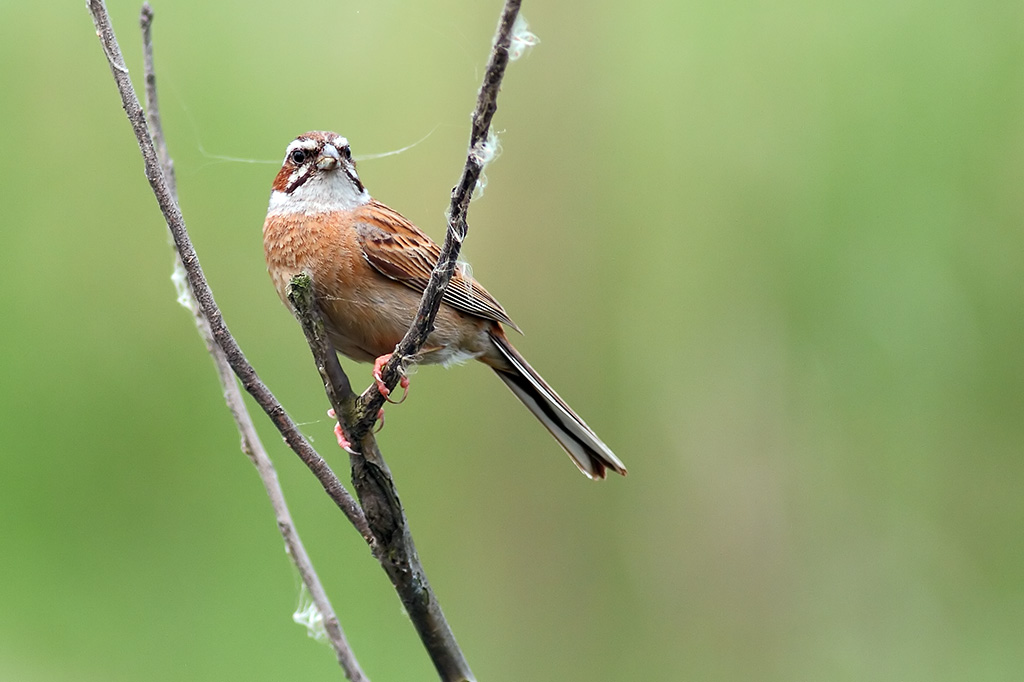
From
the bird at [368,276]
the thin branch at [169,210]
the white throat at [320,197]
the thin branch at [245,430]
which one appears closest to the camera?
the thin branch at [169,210]

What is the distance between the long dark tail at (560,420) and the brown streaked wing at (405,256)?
152 millimetres

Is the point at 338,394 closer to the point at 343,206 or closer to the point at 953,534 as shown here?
the point at 343,206

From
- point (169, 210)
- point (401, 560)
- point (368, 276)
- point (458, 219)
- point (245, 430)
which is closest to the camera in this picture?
point (458, 219)

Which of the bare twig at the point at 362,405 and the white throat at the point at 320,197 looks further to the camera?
the white throat at the point at 320,197

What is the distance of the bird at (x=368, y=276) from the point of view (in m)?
2.24

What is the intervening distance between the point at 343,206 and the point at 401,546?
1080 millimetres

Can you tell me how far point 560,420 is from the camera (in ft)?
8.16

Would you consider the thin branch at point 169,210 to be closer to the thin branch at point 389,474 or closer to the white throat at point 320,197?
the thin branch at point 389,474

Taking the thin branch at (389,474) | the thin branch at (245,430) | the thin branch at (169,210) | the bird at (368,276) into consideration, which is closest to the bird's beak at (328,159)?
the bird at (368,276)

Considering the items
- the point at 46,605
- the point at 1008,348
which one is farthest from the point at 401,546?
the point at 1008,348

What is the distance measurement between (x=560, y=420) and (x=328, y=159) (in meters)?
0.89

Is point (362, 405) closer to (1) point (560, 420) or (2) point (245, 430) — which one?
(2) point (245, 430)

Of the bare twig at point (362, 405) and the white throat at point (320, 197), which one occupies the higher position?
the white throat at point (320, 197)

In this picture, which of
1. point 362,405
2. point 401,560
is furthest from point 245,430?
point 401,560
